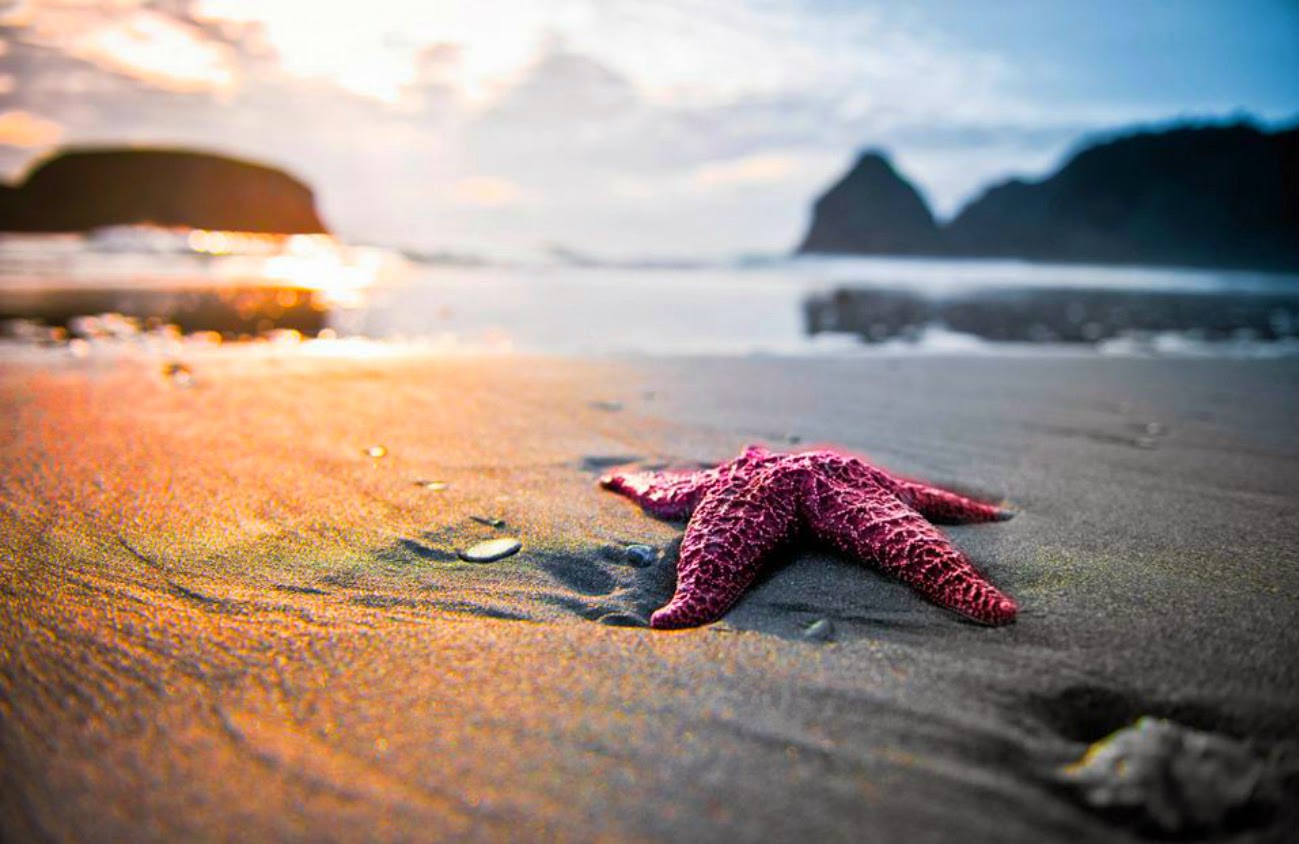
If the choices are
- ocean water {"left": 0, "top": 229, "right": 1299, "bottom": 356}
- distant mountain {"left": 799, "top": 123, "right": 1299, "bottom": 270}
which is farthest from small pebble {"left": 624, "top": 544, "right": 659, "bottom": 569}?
distant mountain {"left": 799, "top": 123, "right": 1299, "bottom": 270}

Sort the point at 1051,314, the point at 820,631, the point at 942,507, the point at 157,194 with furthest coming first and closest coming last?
the point at 157,194 < the point at 1051,314 < the point at 942,507 < the point at 820,631

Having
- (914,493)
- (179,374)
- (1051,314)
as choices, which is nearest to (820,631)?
(914,493)

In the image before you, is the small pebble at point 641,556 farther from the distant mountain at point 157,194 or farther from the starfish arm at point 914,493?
the distant mountain at point 157,194

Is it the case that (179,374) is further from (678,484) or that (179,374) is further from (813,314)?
(813,314)

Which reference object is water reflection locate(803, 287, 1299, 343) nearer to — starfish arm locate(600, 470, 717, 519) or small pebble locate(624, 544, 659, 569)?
starfish arm locate(600, 470, 717, 519)

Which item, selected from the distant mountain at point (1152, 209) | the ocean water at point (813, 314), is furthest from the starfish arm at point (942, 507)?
the distant mountain at point (1152, 209)

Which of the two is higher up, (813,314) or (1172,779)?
(813,314)
